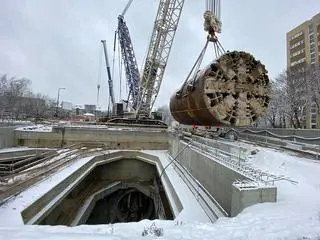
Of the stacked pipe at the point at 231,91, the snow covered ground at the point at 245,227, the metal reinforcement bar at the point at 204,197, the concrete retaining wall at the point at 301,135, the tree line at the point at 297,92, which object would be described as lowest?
the metal reinforcement bar at the point at 204,197

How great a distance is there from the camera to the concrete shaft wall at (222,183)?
478cm

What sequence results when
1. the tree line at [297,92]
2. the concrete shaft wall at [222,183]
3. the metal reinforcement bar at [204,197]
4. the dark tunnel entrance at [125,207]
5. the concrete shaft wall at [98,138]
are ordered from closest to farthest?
the concrete shaft wall at [222,183], the metal reinforcement bar at [204,197], the dark tunnel entrance at [125,207], the concrete shaft wall at [98,138], the tree line at [297,92]

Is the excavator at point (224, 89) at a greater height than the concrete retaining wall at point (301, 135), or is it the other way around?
the excavator at point (224, 89)

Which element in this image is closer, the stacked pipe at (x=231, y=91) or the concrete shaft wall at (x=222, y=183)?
the concrete shaft wall at (x=222, y=183)

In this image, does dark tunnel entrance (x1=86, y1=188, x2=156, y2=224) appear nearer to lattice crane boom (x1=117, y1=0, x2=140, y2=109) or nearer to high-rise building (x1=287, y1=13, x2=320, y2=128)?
lattice crane boom (x1=117, y1=0, x2=140, y2=109)

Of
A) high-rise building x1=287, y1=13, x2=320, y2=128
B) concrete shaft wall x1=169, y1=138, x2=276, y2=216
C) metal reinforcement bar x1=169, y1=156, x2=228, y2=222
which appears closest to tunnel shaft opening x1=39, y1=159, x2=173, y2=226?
metal reinforcement bar x1=169, y1=156, x2=228, y2=222

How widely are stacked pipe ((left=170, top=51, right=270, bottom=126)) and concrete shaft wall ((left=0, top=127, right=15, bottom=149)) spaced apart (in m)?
11.8

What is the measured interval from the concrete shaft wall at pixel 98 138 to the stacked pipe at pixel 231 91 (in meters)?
7.96

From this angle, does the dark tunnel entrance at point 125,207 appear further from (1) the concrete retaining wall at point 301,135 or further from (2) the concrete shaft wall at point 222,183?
(1) the concrete retaining wall at point 301,135

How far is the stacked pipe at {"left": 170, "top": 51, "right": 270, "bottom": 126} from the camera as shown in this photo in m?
9.85

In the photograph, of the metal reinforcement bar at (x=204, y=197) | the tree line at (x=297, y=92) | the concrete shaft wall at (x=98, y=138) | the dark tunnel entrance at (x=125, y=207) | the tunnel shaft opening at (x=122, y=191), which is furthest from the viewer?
the tree line at (x=297, y=92)

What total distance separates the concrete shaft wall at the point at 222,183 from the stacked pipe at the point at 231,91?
1.83 meters

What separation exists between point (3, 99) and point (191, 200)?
5744cm

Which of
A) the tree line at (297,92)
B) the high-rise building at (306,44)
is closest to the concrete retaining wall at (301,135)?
the tree line at (297,92)
